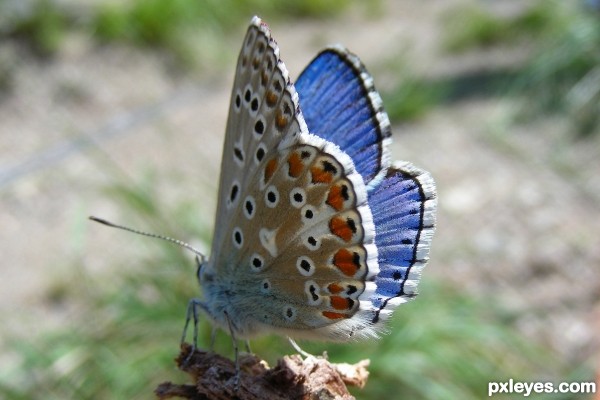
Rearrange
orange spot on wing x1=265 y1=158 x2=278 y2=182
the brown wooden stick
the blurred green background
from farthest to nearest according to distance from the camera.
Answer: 1. the blurred green background
2. orange spot on wing x1=265 y1=158 x2=278 y2=182
3. the brown wooden stick

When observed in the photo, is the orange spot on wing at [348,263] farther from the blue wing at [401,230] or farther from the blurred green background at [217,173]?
the blurred green background at [217,173]

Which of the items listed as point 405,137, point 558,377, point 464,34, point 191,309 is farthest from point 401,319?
point 464,34

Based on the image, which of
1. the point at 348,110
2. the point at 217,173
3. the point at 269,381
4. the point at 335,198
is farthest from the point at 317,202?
the point at 217,173

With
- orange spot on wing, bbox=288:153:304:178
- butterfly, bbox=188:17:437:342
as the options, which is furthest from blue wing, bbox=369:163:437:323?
orange spot on wing, bbox=288:153:304:178

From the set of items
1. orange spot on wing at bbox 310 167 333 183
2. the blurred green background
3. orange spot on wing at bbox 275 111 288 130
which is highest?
the blurred green background

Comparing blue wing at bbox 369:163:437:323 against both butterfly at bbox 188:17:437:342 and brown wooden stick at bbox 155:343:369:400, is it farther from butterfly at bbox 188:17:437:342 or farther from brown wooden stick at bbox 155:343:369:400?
brown wooden stick at bbox 155:343:369:400

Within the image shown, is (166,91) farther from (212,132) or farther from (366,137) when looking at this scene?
(366,137)

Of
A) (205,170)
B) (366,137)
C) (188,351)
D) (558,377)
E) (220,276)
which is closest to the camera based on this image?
(188,351)

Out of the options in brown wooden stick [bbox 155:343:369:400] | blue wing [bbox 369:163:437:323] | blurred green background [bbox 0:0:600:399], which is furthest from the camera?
blurred green background [bbox 0:0:600:399]

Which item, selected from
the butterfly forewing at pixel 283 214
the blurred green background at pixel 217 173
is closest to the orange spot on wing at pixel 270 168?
the butterfly forewing at pixel 283 214
